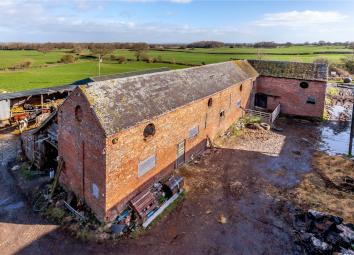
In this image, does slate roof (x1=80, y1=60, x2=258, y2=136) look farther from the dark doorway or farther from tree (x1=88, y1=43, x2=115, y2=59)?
tree (x1=88, y1=43, x2=115, y2=59)


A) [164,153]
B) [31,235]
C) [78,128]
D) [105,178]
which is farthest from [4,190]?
[164,153]

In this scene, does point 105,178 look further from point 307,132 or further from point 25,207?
point 307,132

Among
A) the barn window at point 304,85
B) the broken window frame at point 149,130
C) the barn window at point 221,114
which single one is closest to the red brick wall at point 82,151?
the broken window frame at point 149,130

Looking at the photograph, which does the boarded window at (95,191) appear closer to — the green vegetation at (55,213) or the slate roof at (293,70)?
the green vegetation at (55,213)

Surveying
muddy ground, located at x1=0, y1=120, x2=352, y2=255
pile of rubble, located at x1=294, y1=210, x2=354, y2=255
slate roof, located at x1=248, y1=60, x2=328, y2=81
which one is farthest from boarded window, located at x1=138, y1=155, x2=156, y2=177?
slate roof, located at x1=248, y1=60, x2=328, y2=81

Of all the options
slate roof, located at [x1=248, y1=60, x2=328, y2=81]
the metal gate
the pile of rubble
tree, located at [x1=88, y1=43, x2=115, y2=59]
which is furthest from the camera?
tree, located at [x1=88, y1=43, x2=115, y2=59]

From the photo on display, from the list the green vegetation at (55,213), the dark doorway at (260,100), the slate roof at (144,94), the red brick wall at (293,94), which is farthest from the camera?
the dark doorway at (260,100)
